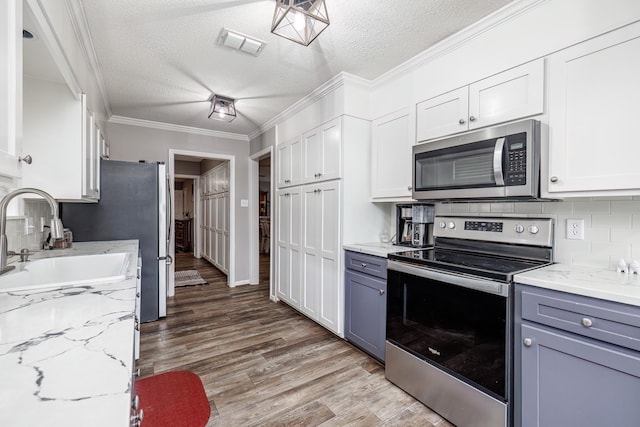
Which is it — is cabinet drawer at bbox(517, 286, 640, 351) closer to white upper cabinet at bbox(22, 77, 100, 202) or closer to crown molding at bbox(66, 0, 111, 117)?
white upper cabinet at bbox(22, 77, 100, 202)

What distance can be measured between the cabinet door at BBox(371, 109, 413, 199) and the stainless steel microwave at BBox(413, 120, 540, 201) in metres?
0.19

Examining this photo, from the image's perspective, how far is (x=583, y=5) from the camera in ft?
4.92

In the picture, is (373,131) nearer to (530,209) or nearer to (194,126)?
(530,209)

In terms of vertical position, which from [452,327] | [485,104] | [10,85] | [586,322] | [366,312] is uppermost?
[485,104]

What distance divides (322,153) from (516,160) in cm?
168

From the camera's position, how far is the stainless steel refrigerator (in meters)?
2.92

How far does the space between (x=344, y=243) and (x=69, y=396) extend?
2263 mm

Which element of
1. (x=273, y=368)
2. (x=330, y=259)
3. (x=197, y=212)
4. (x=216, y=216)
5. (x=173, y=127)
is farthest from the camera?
(x=197, y=212)

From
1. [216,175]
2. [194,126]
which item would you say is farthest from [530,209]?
[216,175]

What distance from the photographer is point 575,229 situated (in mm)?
1725

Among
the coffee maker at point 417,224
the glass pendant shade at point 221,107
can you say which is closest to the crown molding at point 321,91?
the glass pendant shade at point 221,107

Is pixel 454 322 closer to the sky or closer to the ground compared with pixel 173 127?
closer to the ground

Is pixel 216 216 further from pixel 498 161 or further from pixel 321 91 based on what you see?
pixel 498 161

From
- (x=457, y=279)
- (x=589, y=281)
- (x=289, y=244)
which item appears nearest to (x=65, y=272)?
(x=289, y=244)
